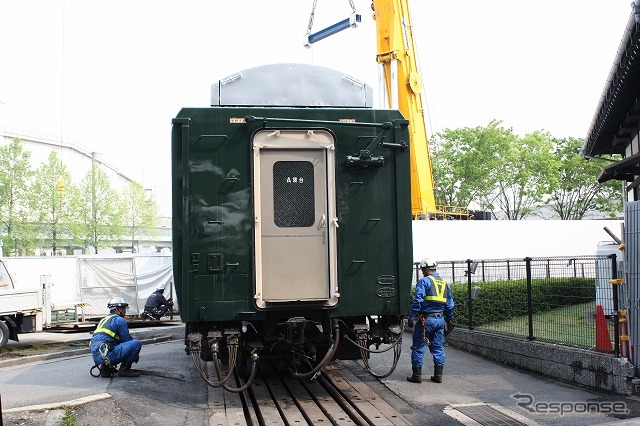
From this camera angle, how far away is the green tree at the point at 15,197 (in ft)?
121

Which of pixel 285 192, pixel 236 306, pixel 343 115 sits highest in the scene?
pixel 343 115

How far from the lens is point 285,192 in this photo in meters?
7.64

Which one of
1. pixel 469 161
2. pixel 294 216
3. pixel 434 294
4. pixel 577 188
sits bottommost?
pixel 434 294

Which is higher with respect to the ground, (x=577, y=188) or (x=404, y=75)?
(x=404, y=75)

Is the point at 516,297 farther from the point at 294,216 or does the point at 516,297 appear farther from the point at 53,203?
the point at 53,203

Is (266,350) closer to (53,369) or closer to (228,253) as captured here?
(228,253)

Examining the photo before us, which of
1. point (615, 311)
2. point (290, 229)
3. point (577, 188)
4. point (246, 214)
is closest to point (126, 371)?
point (246, 214)

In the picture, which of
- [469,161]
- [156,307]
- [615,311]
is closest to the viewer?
[615,311]

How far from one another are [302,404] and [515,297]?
5130 mm

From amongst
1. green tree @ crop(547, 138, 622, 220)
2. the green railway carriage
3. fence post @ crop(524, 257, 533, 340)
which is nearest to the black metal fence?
fence post @ crop(524, 257, 533, 340)

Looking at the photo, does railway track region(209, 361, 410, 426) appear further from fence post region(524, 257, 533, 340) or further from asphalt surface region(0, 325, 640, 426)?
fence post region(524, 257, 533, 340)

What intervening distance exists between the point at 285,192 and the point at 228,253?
997 mm

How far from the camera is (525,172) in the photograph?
42062mm

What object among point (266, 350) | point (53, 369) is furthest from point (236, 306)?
point (53, 369)
